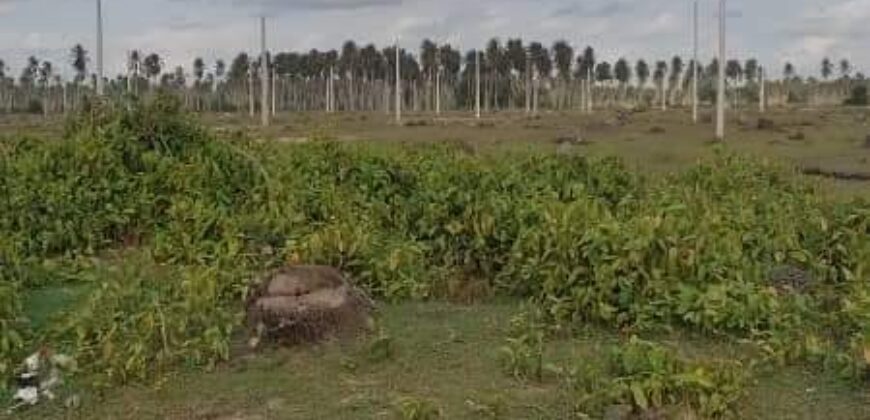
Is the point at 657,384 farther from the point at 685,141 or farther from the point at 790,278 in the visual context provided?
the point at 685,141

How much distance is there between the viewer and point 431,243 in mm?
7637

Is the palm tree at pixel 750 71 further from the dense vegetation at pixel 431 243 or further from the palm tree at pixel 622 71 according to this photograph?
the dense vegetation at pixel 431 243

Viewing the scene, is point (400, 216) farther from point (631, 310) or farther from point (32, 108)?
point (32, 108)

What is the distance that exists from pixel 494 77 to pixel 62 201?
71298 mm

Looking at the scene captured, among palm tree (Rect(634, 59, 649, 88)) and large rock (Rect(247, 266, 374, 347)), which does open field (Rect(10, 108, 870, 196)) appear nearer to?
large rock (Rect(247, 266, 374, 347))

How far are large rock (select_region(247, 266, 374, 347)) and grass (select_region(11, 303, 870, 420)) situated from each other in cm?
11

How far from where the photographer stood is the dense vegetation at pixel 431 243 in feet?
18.6

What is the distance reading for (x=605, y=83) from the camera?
87.6m

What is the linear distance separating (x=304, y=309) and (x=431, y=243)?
74.6 inches

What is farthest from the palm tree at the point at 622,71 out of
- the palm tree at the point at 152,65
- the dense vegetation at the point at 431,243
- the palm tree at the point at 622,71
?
the dense vegetation at the point at 431,243

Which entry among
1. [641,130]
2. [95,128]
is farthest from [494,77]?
[95,128]

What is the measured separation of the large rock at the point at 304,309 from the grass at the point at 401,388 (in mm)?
108

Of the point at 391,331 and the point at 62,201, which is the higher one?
the point at 62,201

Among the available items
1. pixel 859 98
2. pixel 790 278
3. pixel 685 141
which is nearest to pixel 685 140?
pixel 685 141
